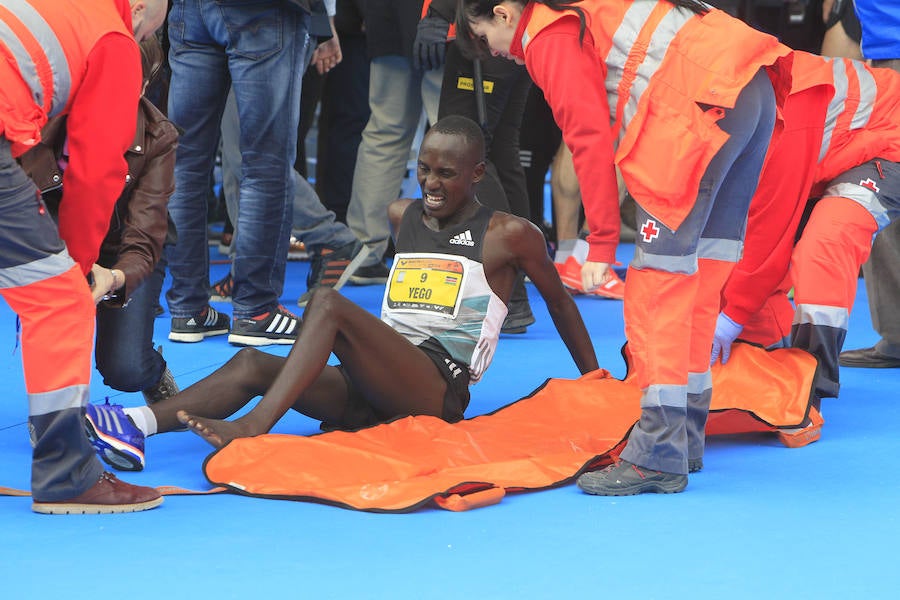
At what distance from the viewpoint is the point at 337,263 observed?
5.37 metres

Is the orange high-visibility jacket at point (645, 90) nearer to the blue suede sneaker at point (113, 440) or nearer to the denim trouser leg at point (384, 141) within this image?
the blue suede sneaker at point (113, 440)

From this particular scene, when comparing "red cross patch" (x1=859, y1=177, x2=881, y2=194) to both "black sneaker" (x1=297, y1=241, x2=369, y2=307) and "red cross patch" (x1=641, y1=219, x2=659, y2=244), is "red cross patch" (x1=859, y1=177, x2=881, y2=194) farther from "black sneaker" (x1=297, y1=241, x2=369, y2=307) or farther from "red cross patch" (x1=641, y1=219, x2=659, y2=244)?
"black sneaker" (x1=297, y1=241, x2=369, y2=307)

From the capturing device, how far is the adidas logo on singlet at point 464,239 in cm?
342

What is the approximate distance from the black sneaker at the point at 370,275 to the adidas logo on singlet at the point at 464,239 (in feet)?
8.01

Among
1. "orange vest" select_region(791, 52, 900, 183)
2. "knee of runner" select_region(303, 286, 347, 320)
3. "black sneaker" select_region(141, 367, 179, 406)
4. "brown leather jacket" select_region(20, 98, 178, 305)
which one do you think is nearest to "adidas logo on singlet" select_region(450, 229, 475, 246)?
"knee of runner" select_region(303, 286, 347, 320)

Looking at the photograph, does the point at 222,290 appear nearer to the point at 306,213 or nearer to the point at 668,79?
the point at 306,213

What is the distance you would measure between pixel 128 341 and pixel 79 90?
3.29ft

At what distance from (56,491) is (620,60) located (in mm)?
1557

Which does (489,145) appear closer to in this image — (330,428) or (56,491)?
(330,428)

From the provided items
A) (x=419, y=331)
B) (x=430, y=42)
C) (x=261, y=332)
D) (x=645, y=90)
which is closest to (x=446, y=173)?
(x=419, y=331)

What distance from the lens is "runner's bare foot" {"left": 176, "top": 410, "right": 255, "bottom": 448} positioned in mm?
3020

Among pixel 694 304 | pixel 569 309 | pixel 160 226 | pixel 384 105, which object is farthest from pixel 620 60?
pixel 384 105

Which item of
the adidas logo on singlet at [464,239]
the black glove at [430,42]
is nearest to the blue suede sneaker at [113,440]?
the adidas logo on singlet at [464,239]

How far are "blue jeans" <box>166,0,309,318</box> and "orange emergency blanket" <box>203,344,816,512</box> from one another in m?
1.39
